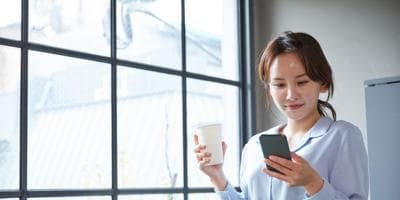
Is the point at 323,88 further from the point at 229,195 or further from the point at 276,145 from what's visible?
the point at 229,195

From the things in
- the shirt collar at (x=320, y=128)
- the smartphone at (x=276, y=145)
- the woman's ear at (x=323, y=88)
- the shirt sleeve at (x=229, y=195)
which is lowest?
the shirt sleeve at (x=229, y=195)

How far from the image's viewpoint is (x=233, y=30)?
12.1 feet

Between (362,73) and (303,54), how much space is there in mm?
1910

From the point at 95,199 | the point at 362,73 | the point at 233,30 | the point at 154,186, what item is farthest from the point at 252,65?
the point at 95,199

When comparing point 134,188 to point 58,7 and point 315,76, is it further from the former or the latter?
point 315,76

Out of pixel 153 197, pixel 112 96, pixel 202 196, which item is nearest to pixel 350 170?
pixel 112 96

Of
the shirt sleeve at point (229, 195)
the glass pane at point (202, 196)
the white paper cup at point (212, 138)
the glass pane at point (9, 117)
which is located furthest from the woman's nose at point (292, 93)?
the glass pane at point (202, 196)

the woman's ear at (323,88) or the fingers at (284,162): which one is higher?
the woman's ear at (323,88)

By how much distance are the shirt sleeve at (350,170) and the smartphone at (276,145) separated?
128 mm

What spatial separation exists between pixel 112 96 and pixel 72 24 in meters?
0.36

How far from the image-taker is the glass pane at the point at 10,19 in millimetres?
2289

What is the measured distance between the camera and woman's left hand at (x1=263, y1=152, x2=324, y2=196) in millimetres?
1230

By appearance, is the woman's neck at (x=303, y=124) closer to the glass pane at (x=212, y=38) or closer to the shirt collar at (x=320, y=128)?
the shirt collar at (x=320, y=128)

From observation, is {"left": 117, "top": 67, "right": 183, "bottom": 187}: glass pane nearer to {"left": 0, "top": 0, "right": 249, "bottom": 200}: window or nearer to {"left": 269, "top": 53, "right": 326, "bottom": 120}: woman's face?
{"left": 0, "top": 0, "right": 249, "bottom": 200}: window
